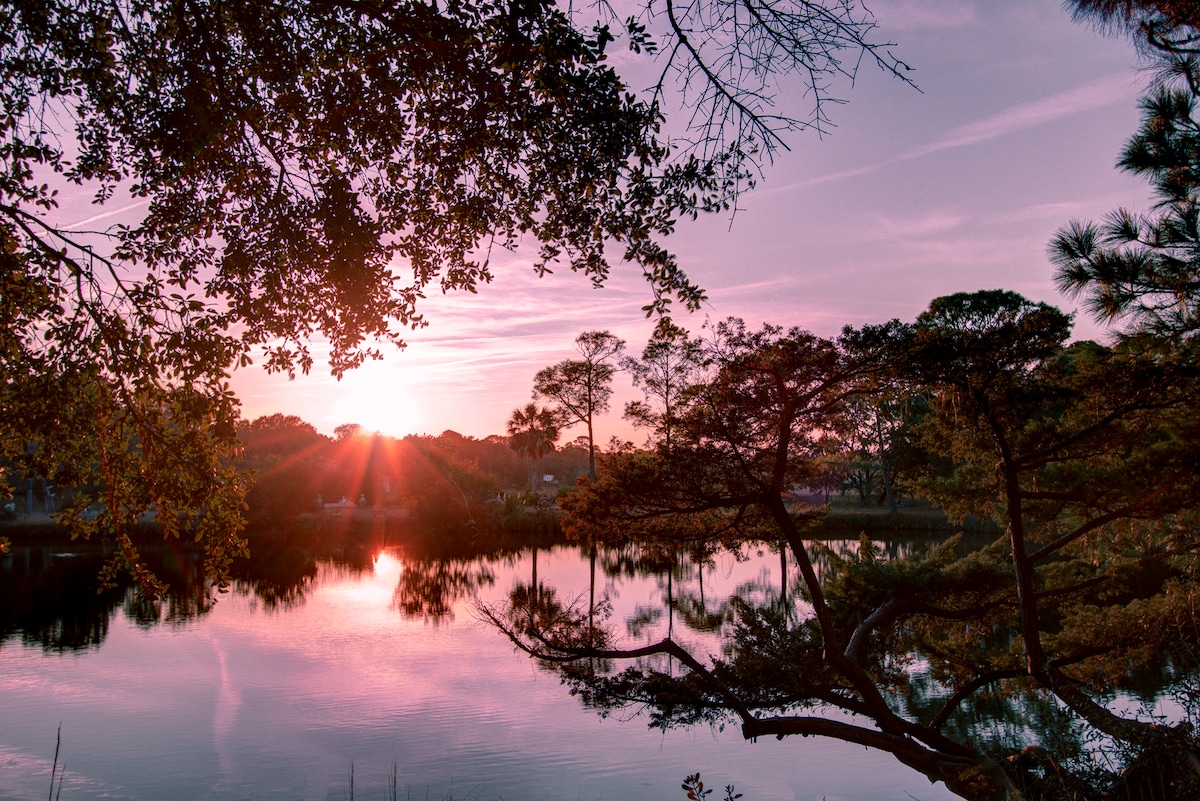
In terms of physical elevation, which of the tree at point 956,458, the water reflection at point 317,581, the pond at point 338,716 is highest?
the tree at point 956,458

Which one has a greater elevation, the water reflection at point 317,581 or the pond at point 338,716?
the water reflection at point 317,581

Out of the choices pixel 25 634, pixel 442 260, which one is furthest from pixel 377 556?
pixel 442 260

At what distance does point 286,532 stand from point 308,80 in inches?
2066

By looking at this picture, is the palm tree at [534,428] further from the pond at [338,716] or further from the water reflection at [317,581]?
the pond at [338,716]

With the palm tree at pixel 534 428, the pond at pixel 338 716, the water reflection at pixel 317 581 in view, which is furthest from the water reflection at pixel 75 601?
the palm tree at pixel 534 428

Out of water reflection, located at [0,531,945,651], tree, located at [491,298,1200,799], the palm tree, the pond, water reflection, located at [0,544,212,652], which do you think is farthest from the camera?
the palm tree

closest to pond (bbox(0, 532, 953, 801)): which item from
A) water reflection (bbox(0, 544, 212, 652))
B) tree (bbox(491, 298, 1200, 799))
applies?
water reflection (bbox(0, 544, 212, 652))

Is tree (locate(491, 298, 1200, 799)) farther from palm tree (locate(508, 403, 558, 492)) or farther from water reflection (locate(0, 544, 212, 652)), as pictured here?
palm tree (locate(508, 403, 558, 492))

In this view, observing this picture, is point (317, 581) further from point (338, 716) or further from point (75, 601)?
point (338, 716)

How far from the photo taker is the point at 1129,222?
9.37 meters

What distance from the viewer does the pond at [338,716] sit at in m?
11.9

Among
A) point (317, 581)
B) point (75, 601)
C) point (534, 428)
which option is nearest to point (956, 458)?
point (317, 581)

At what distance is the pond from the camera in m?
11.9

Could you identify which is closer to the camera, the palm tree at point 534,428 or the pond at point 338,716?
the pond at point 338,716
